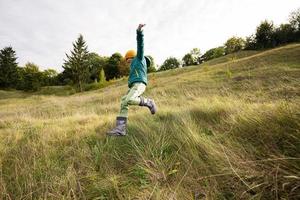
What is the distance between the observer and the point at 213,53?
2741 inches

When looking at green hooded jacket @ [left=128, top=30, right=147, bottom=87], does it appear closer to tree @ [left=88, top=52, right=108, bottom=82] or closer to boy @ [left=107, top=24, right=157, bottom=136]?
boy @ [left=107, top=24, right=157, bottom=136]

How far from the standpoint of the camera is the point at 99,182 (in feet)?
7.96

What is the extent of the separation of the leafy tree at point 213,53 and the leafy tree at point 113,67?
2523 cm

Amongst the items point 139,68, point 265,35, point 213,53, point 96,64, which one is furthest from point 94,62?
point 139,68

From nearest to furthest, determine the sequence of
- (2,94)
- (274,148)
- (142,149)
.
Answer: (274,148) → (142,149) → (2,94)

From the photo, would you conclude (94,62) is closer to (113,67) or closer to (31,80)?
(113,67)

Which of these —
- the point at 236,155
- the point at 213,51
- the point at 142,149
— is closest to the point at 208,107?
the point at 142,149

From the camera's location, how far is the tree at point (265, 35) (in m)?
46.6

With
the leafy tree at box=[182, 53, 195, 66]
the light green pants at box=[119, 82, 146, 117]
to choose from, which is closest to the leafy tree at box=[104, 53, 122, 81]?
the leafy tree at box=[182, 53, 195, 66]

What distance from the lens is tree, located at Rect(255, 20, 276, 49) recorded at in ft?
153

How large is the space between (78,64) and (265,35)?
3805cm

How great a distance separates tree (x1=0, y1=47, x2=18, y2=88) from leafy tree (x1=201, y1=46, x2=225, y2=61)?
51.0 metres

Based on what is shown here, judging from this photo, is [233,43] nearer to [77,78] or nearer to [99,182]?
[77,78]

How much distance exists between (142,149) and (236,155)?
48.3 inches
